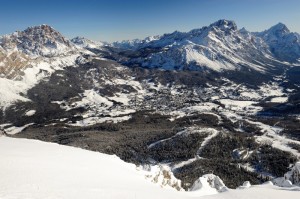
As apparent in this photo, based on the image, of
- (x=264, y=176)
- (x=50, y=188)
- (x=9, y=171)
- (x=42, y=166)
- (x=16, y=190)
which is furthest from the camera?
(x=264, y=176)

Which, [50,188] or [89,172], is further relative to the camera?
[89,172]

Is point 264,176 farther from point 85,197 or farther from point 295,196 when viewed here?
point 85,197

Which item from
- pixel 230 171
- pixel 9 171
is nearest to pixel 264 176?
pixel 230 171

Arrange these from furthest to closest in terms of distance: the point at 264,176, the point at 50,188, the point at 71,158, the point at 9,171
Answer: the point at 264,176 → the point at 71,158 → the point at 9,171 → the point at 50,188

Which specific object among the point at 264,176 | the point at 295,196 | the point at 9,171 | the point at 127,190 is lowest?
the point at 264,176

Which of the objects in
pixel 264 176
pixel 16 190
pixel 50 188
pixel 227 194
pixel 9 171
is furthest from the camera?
pixel 264 176

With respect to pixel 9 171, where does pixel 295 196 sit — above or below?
below

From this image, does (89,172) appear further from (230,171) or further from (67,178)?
(230,171)

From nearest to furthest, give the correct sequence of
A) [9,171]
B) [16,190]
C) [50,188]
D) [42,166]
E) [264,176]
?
[16,190]
[50,188]
[9,171]
[42,166]
[264,176]

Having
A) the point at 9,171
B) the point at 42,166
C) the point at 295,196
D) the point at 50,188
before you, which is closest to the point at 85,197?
the point at 50,188
